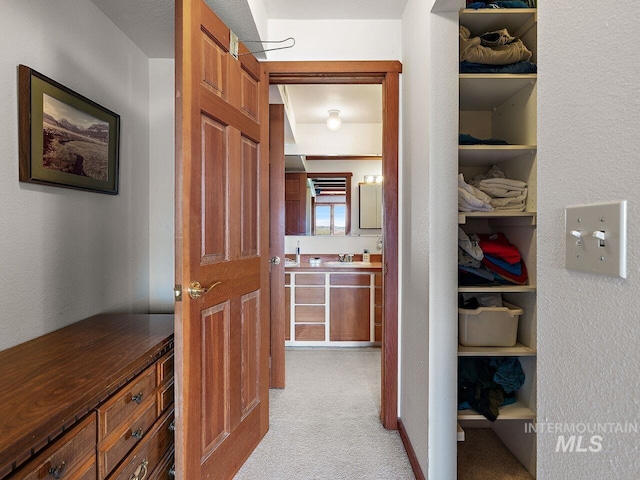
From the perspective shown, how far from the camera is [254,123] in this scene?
1831 mm

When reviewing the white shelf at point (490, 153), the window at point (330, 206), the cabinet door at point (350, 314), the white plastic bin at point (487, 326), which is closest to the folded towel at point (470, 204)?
the white shelf at point (490, 153)

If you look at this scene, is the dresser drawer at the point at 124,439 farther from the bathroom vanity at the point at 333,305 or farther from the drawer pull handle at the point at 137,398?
the bathroom vanity at the point at 333,305

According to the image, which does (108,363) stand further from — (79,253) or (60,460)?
(79,253)

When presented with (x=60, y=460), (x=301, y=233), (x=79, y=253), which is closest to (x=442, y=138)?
(x=60, y=460)

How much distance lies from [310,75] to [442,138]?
3.42 feet

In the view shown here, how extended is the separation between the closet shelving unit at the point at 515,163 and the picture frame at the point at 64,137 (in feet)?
5.88

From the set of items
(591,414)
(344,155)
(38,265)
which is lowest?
(591,414)

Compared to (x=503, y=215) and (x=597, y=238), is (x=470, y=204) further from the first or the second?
(x=597, y=238)

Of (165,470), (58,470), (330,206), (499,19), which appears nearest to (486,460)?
(165,470)

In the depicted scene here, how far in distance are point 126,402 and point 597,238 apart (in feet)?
4.35

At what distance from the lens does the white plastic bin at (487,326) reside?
1.68 m

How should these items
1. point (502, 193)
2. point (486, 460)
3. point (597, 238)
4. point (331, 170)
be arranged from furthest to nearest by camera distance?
point (331, 170), point (486, 460), point (502, 193), point (597, 238)

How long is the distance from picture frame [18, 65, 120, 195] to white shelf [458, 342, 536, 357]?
2000mm

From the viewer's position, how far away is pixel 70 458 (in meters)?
0.85
